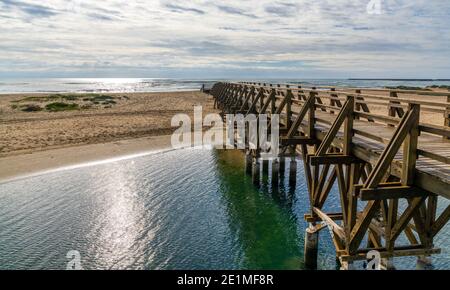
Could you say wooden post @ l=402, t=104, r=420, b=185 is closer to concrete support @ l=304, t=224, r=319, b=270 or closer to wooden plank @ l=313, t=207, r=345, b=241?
wooden plank @ l=313, t=207, r=345, b=241

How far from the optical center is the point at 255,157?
1900 centimetres

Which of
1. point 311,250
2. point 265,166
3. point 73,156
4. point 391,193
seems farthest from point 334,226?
point 73,156

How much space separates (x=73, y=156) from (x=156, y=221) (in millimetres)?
13278

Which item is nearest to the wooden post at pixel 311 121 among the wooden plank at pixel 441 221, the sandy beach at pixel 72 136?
the wooden plank at pixel 441 221

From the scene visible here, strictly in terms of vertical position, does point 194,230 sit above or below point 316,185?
below

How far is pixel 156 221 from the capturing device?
1398 cm

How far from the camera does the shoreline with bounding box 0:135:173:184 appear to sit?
21031mm

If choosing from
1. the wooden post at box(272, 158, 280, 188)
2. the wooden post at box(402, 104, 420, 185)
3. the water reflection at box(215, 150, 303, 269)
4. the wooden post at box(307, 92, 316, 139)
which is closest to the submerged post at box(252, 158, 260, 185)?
the water reflection at box(215, 150, 303, 269)

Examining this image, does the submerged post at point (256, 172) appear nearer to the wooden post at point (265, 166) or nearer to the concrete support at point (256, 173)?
the concrete support at point (256, 173)

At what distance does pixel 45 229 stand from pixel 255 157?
10.4m

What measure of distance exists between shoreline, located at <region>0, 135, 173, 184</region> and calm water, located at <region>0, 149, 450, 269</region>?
4.71ft

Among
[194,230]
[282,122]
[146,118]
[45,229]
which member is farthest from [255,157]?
[146,118]

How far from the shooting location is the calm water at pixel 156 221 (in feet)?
36.6
